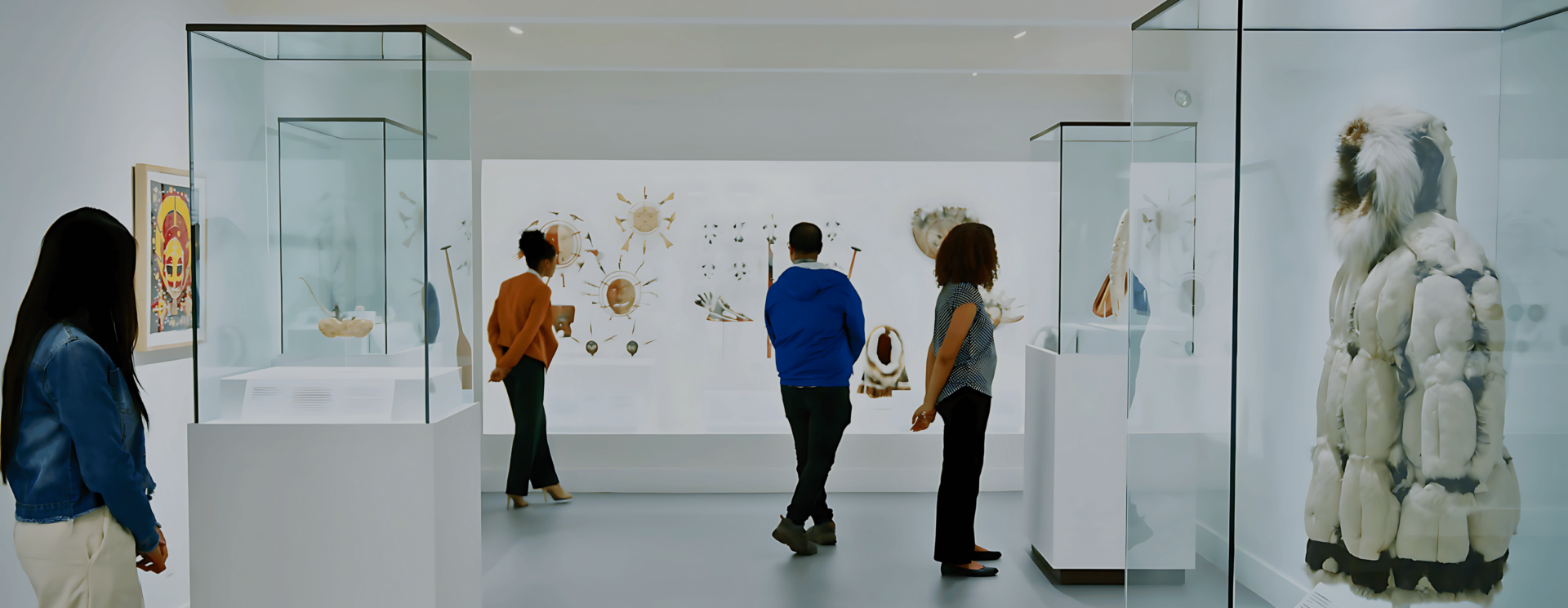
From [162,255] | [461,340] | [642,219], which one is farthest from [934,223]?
[162,255]

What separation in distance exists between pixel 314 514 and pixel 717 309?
326cm

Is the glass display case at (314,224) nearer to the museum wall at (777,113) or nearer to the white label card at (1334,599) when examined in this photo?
the white label card at (1334,599)

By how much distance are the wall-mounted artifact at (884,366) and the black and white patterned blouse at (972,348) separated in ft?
5.97

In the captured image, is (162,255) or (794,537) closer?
(162,255)

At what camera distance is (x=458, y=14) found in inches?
158

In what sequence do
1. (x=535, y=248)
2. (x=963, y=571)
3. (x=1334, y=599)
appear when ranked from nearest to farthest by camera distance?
1. (x=1334, y=599)
2. (x=963, y=571)
3. (x=535, y=248)

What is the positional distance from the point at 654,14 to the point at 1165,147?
122 inches

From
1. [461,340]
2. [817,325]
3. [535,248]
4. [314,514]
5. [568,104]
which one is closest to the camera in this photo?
[314,514]

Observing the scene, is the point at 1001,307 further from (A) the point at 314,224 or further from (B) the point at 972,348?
(A) the point at 314,224

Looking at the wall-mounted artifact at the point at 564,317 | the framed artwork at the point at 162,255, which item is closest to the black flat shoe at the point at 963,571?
the wall-mounted artifact at the point at 564,317

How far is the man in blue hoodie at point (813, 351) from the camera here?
12.7 feet

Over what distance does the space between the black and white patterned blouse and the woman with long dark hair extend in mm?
2662

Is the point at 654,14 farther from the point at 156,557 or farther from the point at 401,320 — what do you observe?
the point at 156,557

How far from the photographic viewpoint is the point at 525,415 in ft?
15.4
